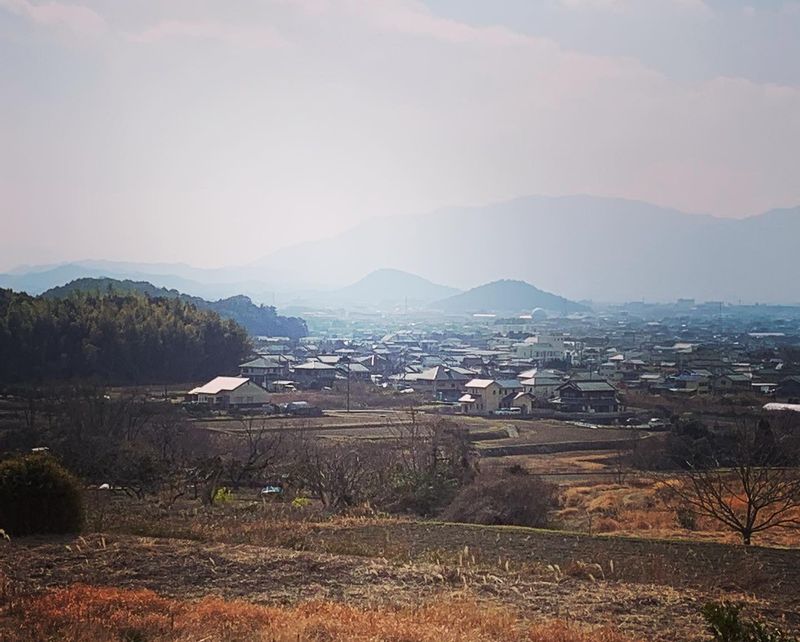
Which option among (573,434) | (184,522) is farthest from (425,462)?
(573,434)

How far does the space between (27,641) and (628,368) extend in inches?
2107

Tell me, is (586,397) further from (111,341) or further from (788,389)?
(111,341)

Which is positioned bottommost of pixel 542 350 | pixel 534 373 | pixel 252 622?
pixel 542 350

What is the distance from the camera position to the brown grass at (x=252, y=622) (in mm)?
5430

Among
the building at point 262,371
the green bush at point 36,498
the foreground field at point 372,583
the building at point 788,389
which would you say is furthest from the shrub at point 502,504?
the building at point 262,371

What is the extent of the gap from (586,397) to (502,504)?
2690 cm

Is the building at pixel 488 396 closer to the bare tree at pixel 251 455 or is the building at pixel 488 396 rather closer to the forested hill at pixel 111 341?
the forested hill at pixel 111 341

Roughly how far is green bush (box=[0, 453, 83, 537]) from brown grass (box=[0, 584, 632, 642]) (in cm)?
288

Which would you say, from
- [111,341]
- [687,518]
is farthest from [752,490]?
[111,341]

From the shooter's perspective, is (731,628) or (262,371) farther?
(262,371)

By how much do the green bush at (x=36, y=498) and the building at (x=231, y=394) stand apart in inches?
984

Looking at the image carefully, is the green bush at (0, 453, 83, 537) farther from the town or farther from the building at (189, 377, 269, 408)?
the building at (189, 377, 269, 408)

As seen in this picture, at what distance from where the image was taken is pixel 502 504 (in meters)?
12.6

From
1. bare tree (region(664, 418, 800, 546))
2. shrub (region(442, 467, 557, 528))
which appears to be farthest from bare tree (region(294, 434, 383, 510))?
bare tree (region(664, 418, 800, 546))
